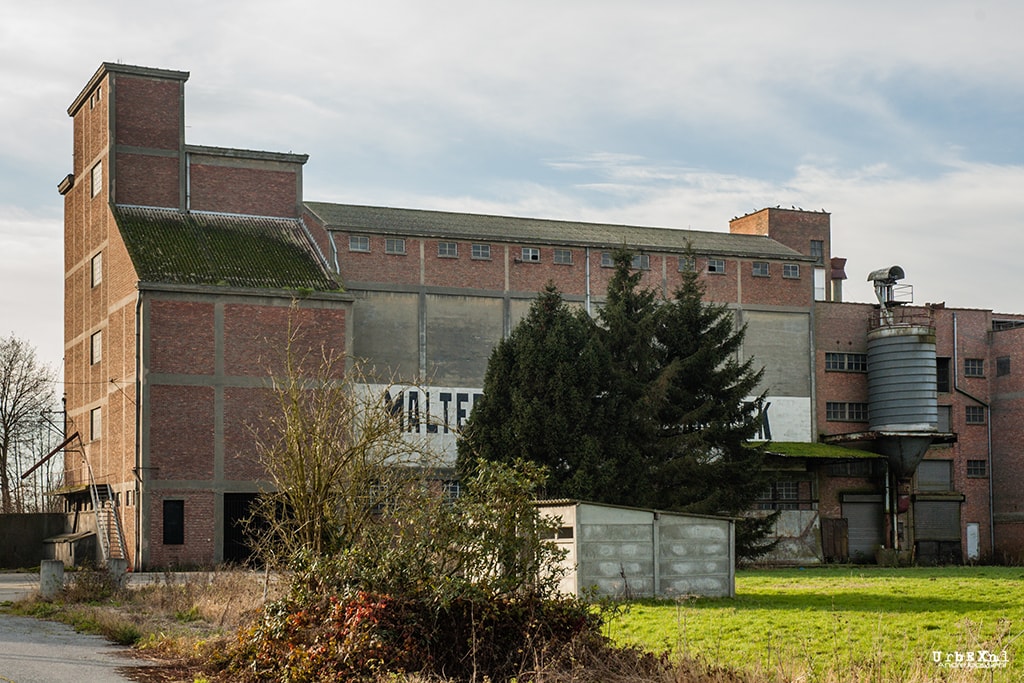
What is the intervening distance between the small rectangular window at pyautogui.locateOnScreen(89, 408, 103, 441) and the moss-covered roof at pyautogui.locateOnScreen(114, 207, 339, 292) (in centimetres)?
661

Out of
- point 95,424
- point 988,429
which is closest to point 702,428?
point 988,429

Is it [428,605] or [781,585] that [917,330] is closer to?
[781,585]

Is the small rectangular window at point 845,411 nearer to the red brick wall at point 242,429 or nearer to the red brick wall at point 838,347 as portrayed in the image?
the red brick wall at point 838,347

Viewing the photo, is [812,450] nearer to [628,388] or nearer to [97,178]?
[628,388]

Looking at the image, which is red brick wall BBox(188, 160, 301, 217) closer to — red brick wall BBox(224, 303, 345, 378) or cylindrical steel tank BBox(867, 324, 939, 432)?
red brick wall BBox(224, 303, 345, 378)

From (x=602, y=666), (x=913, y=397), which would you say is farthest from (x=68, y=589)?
(x=913, y=397)

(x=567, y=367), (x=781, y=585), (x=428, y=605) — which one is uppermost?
(x=567, y=367)

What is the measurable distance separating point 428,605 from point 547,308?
22626 mm

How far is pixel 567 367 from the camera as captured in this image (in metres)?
32.6

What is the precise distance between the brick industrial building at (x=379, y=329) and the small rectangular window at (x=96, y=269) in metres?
0.18

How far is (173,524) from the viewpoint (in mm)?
36812

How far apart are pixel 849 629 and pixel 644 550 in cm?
812

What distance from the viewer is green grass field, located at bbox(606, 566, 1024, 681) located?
37.3ft

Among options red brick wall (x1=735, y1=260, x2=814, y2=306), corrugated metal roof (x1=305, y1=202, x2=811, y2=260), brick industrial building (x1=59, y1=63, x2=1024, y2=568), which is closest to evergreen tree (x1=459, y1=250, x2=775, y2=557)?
brick industrial building (x1=59, y1=63, x2=1024, y2=568)
